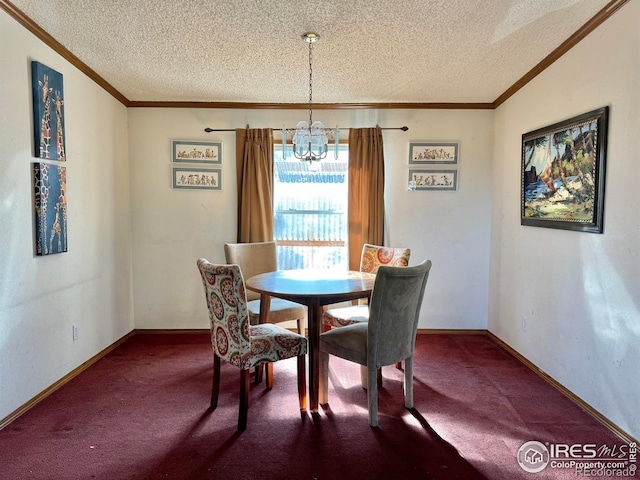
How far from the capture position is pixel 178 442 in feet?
6.77

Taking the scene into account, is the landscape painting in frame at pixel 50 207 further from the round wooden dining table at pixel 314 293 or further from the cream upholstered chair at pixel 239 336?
the round wooden dining table at pixel 314 293

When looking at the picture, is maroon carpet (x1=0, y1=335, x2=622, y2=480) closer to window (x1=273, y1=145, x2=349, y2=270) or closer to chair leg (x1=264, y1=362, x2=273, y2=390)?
chair leg (x1=264, y1=362, x2=273, y2=390)

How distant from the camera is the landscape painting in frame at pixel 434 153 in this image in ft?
12.6

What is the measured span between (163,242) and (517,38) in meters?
3.54

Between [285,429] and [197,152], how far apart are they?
2.82m

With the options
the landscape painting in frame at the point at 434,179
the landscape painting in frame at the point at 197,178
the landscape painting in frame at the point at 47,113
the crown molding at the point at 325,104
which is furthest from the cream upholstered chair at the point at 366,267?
the landscape painting in frame at the point at 47,113

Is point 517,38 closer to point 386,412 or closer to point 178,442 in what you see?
point 386,412

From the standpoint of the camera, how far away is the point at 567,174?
102 inches

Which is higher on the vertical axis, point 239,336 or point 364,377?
point 239,336

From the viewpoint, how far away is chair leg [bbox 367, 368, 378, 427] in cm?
215

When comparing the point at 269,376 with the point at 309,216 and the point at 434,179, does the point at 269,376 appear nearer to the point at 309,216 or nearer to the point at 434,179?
the point at 309,216

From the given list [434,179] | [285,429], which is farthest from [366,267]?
[285,429]

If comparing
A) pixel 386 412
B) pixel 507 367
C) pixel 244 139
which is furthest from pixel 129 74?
pixel 507 367

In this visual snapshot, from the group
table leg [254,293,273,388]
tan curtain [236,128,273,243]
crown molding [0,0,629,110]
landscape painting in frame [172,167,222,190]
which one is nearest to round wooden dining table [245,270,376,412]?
table leg [254,293,273,388]
